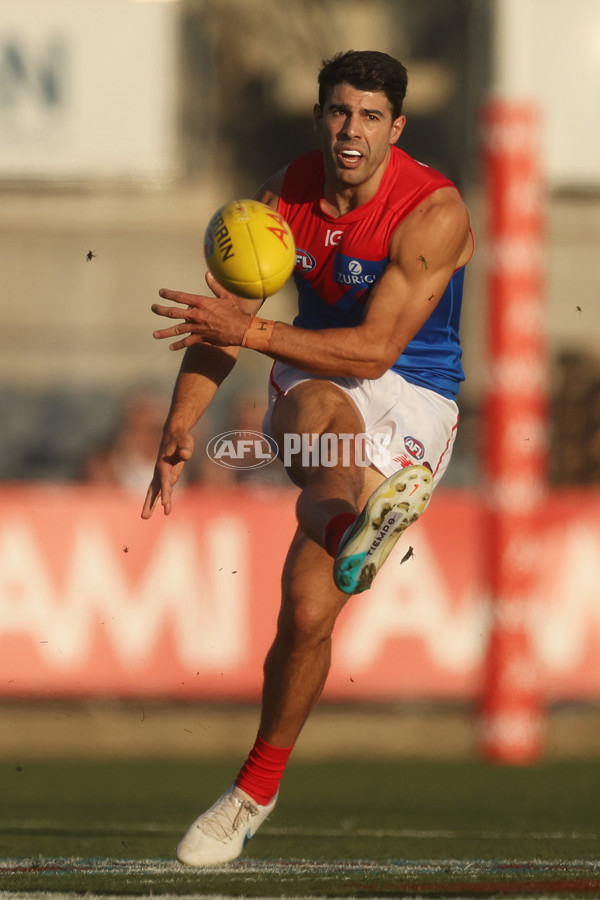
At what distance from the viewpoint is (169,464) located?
6.57m

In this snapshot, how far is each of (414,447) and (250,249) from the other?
1.02 metres

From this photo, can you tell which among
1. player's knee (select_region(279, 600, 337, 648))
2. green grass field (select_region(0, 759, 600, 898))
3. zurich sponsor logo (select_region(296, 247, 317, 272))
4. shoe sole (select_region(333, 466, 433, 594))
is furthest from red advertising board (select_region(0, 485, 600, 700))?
shoe sole (select_region(333, 466, 433, 594))

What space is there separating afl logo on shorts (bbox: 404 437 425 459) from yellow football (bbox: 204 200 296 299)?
793mm

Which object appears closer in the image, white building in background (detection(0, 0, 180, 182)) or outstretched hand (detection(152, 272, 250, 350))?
outstretched hand (detection(152, 272, 250, 350))

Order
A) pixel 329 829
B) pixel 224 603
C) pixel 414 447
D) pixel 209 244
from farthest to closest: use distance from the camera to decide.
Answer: pixel 224 603, pixel 329 829, pixel 414 447, pixel 209 244

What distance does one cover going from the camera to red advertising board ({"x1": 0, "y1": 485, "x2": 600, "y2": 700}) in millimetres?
12273

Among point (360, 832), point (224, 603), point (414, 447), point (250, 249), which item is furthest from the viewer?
point (224, 603)

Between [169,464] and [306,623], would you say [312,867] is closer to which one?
[306,623]

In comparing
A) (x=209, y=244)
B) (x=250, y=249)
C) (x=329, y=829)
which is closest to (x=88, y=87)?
(x=329, y=829)

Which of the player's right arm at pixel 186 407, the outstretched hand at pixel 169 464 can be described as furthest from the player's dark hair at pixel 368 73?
the outstretched hand at pixel 169 464

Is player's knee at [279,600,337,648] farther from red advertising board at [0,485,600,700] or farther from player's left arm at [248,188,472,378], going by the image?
red advertising board at [0,485,600,700]

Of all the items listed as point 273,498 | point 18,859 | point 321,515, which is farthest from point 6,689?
point 321,515

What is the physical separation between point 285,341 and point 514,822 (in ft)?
12.3

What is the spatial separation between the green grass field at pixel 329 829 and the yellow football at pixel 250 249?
2163 millimetres
